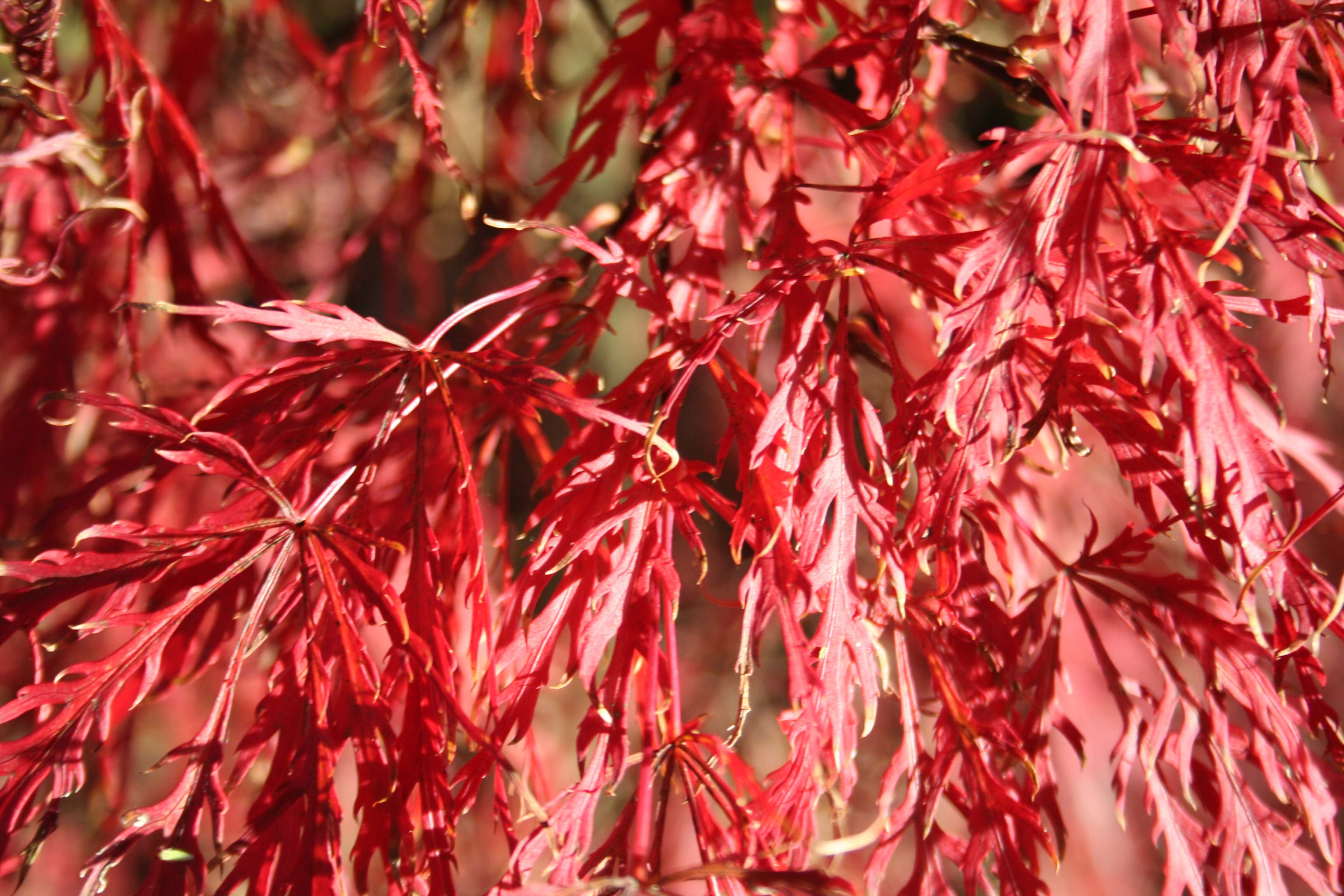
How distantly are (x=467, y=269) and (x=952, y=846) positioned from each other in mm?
635

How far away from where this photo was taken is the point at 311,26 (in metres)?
1.20

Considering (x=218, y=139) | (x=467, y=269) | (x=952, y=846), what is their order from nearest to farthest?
(x=952, y=846) → (x=467, y=269) → (x=218, y=139)

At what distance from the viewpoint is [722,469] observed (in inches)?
23.9

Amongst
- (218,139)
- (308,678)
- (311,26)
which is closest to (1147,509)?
(308,678)

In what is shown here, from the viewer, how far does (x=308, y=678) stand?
492 millimetres

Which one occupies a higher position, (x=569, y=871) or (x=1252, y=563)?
(x=1252, y=563)

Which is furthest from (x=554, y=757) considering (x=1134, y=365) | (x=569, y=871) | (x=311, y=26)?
(x=311, y=26)

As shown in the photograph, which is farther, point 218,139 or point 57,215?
point 218,139

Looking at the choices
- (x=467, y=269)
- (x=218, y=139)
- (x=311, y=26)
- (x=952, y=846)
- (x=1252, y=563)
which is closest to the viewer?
(x=1252, y=563)

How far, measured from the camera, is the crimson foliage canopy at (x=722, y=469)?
442 millimetres

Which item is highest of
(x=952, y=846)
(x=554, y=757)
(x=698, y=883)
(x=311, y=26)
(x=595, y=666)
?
(x=311, y=26)

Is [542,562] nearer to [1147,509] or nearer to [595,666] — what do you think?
[595,666]

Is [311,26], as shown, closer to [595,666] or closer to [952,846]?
[595,666]

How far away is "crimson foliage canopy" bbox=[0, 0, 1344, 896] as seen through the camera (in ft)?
1.45
